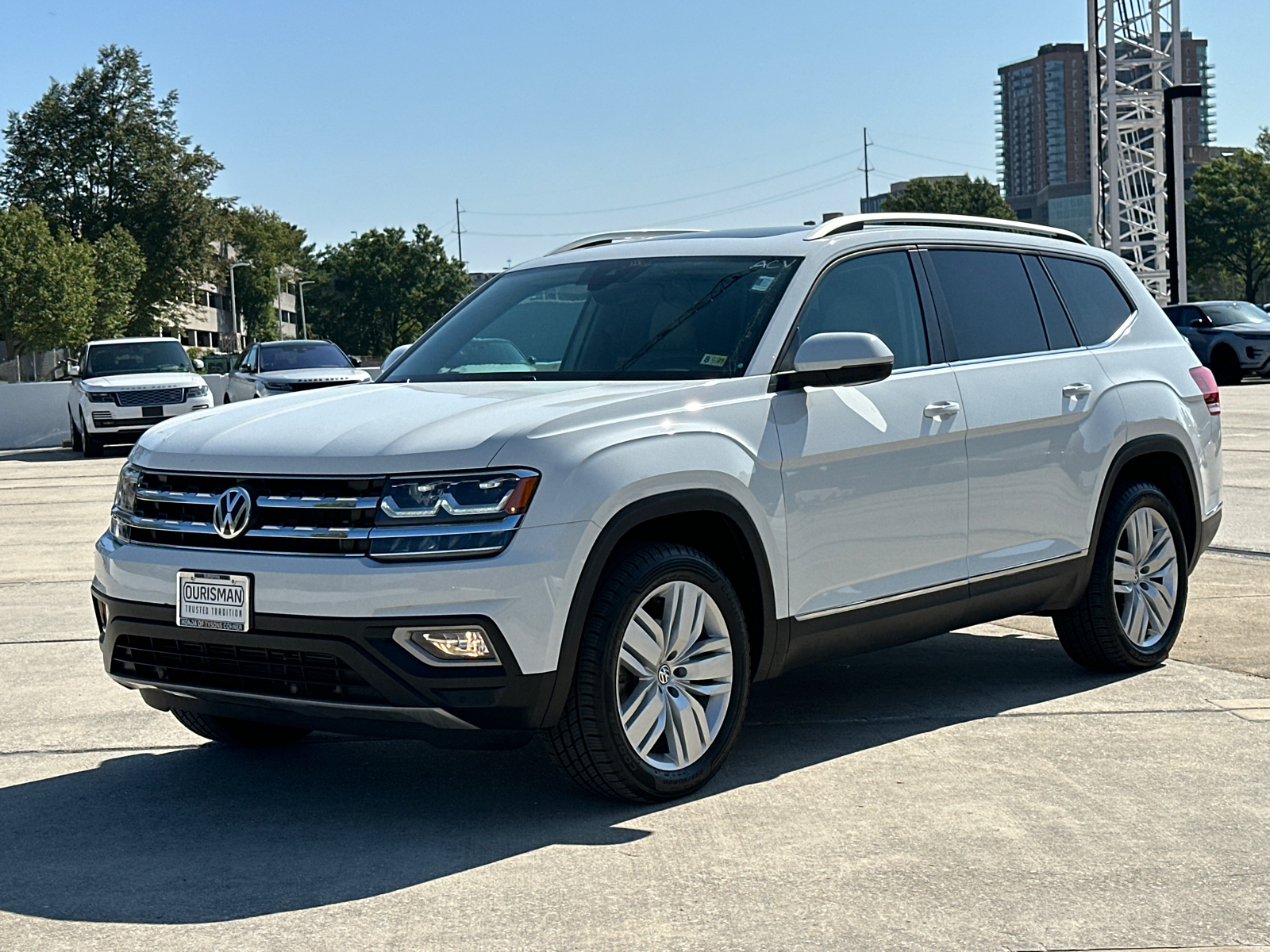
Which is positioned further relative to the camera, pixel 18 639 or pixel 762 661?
pixel 18 639

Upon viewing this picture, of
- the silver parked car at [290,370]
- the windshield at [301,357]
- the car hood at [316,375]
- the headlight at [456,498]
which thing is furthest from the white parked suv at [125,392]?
the headlight at [456,498]

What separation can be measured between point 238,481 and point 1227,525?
28.4 feet

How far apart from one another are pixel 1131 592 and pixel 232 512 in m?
3.90

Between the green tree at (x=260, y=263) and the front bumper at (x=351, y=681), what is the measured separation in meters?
126

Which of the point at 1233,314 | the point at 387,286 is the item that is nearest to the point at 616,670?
the point at 1233,314

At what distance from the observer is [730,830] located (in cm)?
465

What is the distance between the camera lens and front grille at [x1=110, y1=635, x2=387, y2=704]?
14.8 feet

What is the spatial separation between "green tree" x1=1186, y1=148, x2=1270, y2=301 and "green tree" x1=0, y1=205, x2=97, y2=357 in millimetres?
56206

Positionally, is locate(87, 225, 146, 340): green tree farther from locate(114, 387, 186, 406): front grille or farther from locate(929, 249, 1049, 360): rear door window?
locate(929, 249, 1049, 360): rear door window

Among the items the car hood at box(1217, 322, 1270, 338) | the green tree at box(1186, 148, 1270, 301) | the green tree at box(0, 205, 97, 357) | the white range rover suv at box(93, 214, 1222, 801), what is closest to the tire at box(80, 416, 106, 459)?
the white range rover suv at box(93, 214, 1222, 801)

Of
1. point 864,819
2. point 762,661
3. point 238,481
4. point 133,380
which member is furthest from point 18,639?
point 133,380

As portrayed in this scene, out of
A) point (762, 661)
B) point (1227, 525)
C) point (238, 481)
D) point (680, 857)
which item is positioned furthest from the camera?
point (1227, 525)

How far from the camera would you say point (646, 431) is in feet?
15.8

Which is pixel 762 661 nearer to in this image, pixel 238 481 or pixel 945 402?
pixel 945 402
